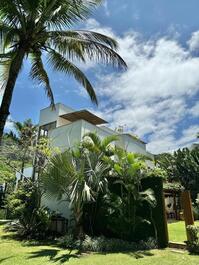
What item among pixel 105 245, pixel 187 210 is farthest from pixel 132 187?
pixel 105 245

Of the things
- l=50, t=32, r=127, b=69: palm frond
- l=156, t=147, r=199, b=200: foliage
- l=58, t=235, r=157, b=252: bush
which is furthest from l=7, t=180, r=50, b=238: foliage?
l=156, t=147, r=199, b=200: foliage

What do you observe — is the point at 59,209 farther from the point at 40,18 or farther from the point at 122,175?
the point at 40,18

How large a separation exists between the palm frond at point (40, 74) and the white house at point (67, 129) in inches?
208

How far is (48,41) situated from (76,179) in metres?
5.28

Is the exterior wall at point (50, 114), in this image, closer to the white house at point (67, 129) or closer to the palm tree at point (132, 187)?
the white house at point (67, 129)

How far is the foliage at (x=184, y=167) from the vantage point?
2666 centimetres

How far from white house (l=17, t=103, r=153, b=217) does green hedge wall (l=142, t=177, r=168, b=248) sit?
530cm

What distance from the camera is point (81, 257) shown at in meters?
8.90

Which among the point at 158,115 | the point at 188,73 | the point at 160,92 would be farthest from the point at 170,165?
the point at 188,73

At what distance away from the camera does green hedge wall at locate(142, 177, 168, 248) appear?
414 inches

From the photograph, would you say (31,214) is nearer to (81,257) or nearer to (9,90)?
(81,257)

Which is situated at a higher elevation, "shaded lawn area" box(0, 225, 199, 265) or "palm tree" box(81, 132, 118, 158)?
"palm tree" box(81, 132, 118, 158)

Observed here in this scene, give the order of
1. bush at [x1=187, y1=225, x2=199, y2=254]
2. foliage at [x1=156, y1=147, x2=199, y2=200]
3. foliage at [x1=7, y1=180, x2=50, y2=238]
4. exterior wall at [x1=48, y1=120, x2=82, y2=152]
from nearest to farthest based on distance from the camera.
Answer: bush at [x1=187, y1=225, x2=199, y2=254] < foliage at [x1=7, y1=180, x2=50, y2=238] < exterior wall at [x1=48, y1=120, x2=82, y2=152] < foliage at [x1=156, y1=147, x2=199, y2=200]

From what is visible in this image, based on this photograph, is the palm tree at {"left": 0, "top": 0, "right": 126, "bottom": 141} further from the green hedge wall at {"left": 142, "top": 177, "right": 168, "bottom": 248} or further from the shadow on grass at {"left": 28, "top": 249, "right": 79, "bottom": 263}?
the shadow on grass at {"left": 28, "top": 249, "right": 79, "bottom": 263}
